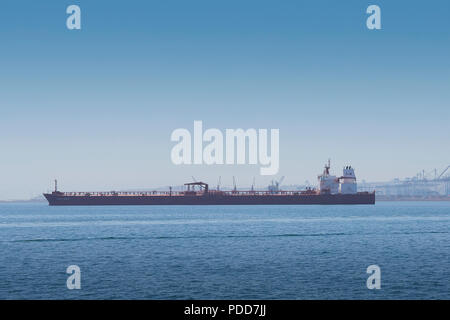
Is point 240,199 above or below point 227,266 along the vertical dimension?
below

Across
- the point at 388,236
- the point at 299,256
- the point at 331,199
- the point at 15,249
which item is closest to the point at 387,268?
the point at 299,256

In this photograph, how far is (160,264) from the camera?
4422 centimetres

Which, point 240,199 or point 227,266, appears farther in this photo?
point 240,199

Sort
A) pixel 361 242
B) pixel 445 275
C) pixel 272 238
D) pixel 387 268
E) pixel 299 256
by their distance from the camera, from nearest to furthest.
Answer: pixel 445 275, pixel 387 268, pixel 299 256, pixel 361 242, pixel 272 238

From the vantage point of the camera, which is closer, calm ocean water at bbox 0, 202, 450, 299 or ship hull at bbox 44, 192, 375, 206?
calm ocean water at bbox 0, 202, 450, 299

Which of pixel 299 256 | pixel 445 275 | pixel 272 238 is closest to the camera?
pixel 445 275

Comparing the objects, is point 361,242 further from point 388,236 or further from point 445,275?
point 445,275

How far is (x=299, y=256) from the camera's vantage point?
49125 millimetres

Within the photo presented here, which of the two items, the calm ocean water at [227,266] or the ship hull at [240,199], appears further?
the ship hull at [240,199]
